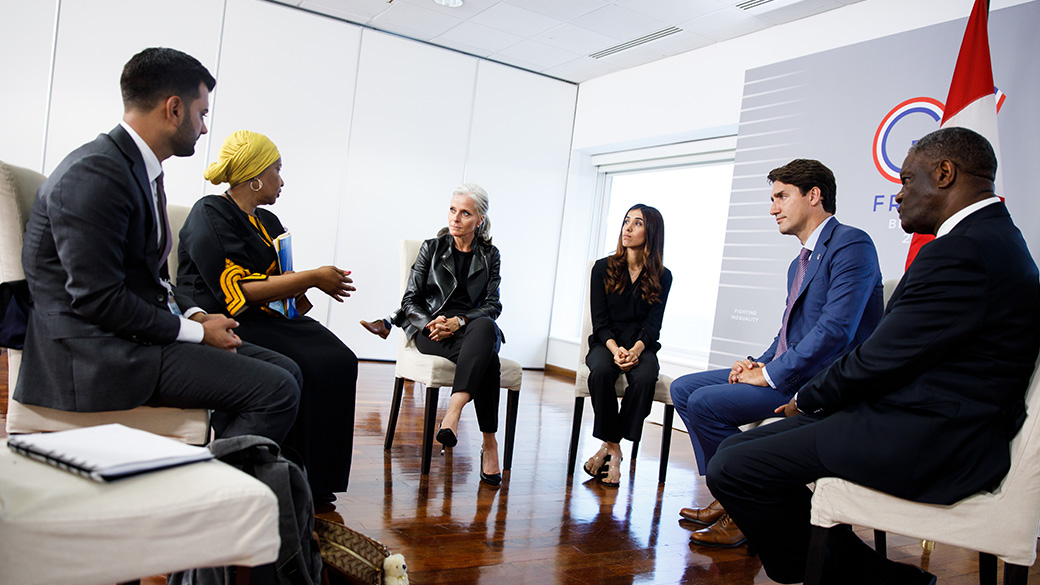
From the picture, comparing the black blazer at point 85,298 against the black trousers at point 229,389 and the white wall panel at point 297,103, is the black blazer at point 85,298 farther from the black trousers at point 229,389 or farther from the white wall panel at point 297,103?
the white wall panel at point 297,103

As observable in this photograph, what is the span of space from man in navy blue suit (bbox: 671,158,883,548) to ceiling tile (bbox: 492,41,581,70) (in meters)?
4.03

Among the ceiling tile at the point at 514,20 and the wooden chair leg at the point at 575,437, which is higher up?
the ceiling tile at the point at 514,20

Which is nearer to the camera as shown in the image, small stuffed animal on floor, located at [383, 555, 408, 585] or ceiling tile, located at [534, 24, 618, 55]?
small stuffed animal on floor, located at [383, 555, 408, 585]

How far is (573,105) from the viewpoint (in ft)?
24.0

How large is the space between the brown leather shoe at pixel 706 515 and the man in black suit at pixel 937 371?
0.92 metres

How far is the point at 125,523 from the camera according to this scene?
1005mm

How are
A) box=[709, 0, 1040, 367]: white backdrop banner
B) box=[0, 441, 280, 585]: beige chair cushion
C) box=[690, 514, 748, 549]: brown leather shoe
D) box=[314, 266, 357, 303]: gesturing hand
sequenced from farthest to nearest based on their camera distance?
1. box=[709, 0, 1040, 367]: white backdrop banner
2. box=[690, 514, 748, 549]: brown leather shoe
3. box=[314, 266, 357, 303]: gesturing hand
4. box=[0, 441, 280, 585]: beige chair cushion

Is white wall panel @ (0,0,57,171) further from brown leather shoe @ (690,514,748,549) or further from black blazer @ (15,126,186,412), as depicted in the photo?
brown leather shoe @ (690,514,748,549)

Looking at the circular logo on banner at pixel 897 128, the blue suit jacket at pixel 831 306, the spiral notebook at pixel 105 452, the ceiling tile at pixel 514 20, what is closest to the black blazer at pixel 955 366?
the blue suit jacket at pixel 831 306

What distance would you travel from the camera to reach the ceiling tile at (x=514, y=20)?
18.0 feet


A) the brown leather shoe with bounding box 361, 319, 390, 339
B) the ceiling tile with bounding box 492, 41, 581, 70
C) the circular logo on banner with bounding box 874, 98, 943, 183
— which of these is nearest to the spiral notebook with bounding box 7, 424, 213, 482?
the brown leather shoe with bounding box 361, 319, 390, 339

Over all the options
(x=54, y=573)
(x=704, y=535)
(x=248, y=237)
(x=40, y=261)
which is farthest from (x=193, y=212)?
(x=704, y=535)

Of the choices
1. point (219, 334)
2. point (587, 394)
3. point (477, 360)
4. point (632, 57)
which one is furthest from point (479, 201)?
point (632, 57)

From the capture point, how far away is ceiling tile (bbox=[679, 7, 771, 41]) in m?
4.96
